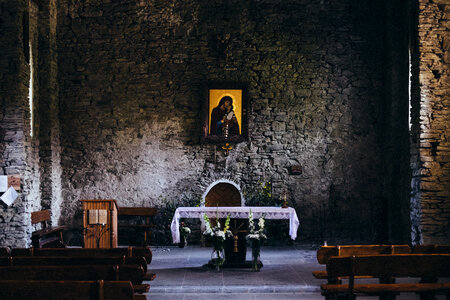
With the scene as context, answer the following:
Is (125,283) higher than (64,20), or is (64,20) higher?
(64,20)

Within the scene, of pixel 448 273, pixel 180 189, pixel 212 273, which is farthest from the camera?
pixel 180 189

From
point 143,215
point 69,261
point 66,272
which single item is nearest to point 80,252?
point 69,261

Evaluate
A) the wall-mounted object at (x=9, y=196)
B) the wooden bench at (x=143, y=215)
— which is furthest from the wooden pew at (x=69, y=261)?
the wooden bench at (x=143, y=215)

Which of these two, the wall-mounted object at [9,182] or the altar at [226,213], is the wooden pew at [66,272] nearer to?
the altar at [226,213]

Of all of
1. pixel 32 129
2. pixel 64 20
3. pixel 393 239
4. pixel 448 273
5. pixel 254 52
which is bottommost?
pixel 393 239

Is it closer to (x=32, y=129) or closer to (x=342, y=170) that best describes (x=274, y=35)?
(x=342, y=170)

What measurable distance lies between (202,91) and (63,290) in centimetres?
601

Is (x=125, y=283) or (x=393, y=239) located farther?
(x=393, y=239)

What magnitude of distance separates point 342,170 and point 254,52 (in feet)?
10.4

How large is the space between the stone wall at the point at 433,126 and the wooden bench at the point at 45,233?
650 cm

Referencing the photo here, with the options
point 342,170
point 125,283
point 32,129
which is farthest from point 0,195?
point 342,170

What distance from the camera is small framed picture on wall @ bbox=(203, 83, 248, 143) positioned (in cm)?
810

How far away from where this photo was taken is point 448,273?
10.8ft

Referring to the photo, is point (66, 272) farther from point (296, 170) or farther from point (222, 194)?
point (296, 170)
